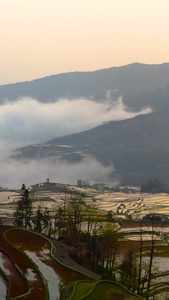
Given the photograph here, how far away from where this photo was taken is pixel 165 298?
61125 millimetres

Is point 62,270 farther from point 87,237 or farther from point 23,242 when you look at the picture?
point 87,237

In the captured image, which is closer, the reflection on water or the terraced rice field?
the terraced rice field

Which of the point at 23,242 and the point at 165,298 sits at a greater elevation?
the point at 23,242

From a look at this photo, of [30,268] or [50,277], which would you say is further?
[30,268]

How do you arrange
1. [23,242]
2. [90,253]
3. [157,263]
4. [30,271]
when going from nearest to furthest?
[30,271] → [23,242] → [90,253] → [157,263]

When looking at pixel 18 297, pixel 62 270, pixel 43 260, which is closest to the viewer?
pixel 18 297

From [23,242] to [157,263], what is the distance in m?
27.9

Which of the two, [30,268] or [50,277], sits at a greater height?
[30,268]

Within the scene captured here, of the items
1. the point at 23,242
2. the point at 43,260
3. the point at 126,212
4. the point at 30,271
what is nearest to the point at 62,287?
the point at 30,271

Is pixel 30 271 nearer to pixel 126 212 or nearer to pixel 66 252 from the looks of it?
pixel 66 252

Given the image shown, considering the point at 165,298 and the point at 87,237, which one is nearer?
the point at 165,298

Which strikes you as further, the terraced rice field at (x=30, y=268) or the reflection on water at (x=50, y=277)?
the reflection on water at (x=50, y=277)

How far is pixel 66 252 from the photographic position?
257 ft

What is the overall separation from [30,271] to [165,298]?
19.6 m
